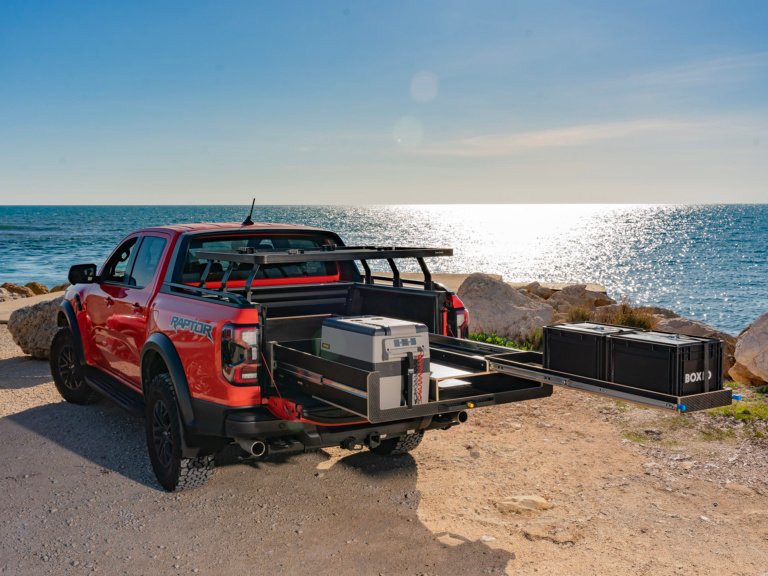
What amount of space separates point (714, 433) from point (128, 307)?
18.3 ft

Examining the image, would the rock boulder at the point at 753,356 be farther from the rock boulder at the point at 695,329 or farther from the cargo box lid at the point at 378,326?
the cargo box lid at the point at 378,326

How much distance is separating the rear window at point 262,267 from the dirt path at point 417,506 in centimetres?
166

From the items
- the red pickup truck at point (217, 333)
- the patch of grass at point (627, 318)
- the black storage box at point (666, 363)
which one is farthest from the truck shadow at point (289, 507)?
the patch of grass at point (627, 318)

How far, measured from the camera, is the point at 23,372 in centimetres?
1082

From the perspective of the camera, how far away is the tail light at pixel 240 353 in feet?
16.8

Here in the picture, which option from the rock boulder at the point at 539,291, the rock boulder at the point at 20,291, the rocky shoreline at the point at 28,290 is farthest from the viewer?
the rock boulder at the point at 20,291

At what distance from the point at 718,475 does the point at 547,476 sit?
138 cm

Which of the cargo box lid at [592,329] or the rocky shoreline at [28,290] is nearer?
the cargo box lid at [592,329]

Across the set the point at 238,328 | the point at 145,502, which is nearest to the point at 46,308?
the point at 145,502

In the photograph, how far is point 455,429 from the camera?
7645 mm

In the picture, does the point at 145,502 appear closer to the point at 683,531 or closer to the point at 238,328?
the point at 238,328

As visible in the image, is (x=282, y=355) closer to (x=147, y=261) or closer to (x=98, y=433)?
(x=147, y=261)

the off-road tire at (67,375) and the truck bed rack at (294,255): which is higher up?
the truck bed rack at (294,255)

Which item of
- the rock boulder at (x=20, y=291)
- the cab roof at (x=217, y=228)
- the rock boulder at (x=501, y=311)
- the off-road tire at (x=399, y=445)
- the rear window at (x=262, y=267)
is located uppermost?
the cab roof at (x=217, y=228)
